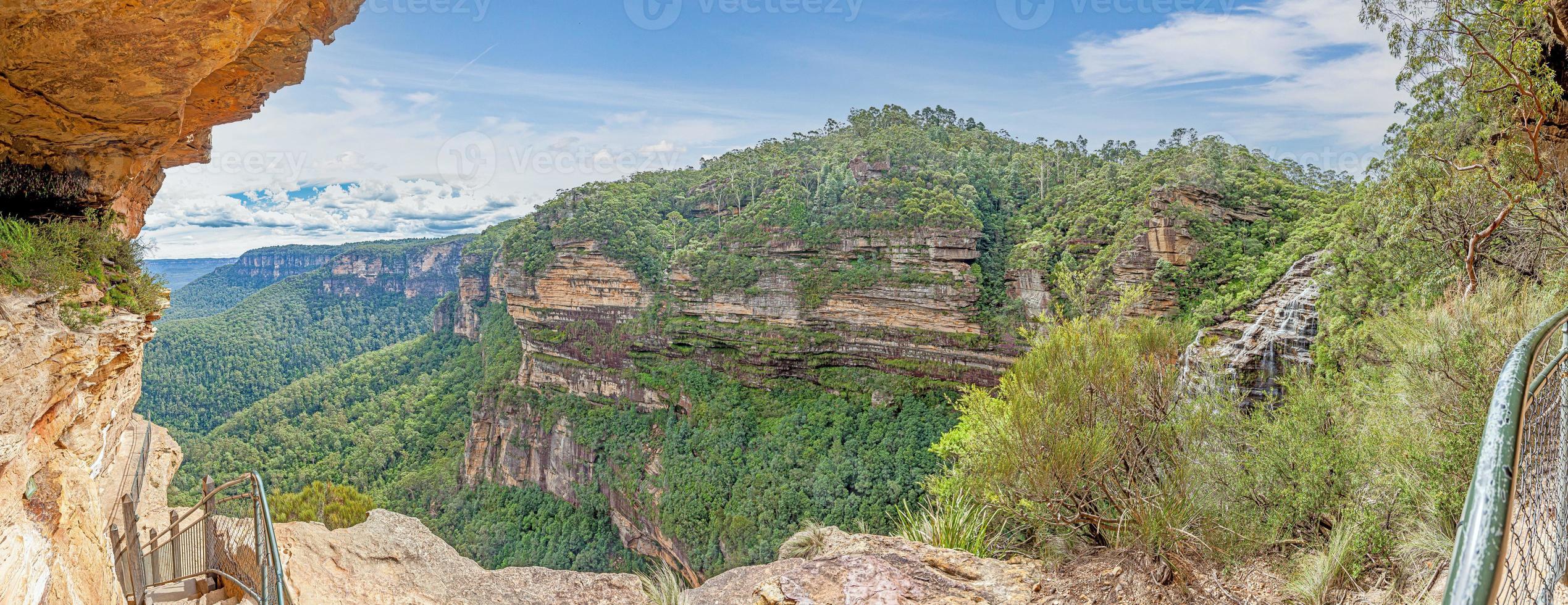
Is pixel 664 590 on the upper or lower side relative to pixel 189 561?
lower

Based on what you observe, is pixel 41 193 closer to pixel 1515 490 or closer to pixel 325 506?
pixel 1515 490

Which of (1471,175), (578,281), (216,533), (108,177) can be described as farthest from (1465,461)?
(578,281)

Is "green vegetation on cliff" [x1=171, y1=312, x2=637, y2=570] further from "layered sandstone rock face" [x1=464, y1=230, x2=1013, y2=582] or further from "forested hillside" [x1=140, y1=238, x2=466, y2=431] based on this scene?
"forested hillside" [x1=140, y1=238, x2=466, y2=431]

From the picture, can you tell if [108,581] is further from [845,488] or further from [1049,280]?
[1049,280]

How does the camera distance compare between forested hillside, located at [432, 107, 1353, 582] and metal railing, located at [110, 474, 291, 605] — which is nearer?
metal railing, located at [110, 474, 291, 605]

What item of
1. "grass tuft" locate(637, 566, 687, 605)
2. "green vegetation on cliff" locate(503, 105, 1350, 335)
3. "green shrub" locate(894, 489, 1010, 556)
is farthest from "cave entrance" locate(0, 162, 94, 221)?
"green vegetation on cliff" locate(503, 105, 1350, 335)

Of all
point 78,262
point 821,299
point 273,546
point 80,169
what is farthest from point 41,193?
point 821,299
